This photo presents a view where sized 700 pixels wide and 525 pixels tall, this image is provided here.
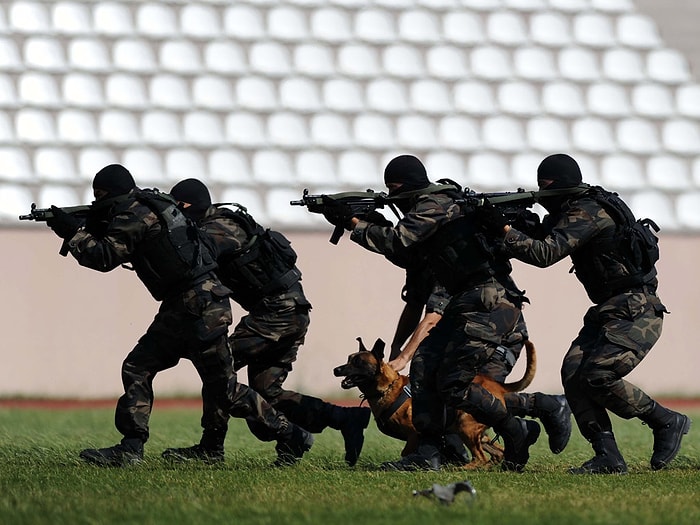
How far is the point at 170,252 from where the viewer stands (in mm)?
8125

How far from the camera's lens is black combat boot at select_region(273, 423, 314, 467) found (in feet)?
28.2

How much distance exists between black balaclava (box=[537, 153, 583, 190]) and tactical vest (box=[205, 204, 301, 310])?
72.9 inches

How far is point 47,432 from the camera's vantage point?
37.3ft

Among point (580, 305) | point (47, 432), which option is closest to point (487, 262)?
point (47, 432)

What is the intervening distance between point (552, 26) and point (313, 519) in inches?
543

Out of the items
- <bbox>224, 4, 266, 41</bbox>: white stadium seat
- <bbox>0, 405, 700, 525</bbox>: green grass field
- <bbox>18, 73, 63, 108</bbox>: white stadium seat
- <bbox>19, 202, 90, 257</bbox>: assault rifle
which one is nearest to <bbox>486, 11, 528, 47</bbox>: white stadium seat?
<bbox>224, 4, 266, 41</bbox>: white stadium seat

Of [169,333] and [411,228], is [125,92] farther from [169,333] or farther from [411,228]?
[411,228]

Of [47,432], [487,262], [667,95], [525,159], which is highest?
[667,95]

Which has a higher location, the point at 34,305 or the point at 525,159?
the point at 525,159

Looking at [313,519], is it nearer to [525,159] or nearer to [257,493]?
[257,493]

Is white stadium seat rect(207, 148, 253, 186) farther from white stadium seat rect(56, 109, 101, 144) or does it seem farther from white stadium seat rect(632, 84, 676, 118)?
white stadium seat rect(632, 84, 676, 118)

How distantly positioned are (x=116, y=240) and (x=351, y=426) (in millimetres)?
1951

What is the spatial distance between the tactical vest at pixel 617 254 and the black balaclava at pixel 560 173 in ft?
0.44

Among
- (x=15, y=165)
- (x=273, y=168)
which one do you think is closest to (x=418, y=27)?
(x=273, y=168)
